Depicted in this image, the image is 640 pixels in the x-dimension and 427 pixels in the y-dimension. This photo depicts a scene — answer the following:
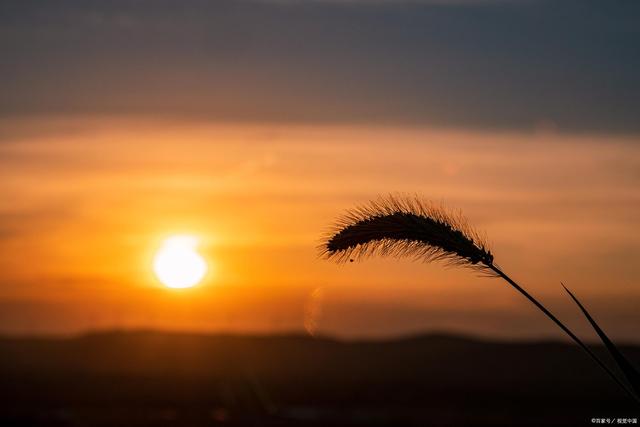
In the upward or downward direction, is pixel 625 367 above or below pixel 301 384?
below

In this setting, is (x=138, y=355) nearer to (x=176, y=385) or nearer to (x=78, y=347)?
(x=78, y=347)

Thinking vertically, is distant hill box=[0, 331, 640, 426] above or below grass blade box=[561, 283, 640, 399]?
above

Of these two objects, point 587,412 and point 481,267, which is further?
point 587,412

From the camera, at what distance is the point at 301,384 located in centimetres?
7244

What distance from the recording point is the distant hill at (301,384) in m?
37.8

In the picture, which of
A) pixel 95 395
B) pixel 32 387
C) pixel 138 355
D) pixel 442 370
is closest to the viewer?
pixel 95 395

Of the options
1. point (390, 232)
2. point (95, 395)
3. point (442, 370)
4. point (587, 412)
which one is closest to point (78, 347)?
point (442, 370)

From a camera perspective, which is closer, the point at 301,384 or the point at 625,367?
the point at 625,367

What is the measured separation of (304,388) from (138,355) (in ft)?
233

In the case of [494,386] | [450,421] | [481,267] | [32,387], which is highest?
[494,386]

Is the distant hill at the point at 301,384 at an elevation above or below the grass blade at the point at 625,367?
above

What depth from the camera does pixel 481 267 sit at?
462cm

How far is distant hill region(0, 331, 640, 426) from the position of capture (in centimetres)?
3781

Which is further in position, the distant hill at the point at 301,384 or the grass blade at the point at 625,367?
the distant hill at the point at 301,384
